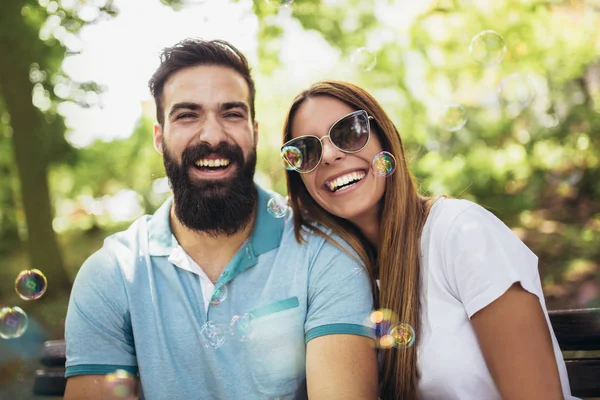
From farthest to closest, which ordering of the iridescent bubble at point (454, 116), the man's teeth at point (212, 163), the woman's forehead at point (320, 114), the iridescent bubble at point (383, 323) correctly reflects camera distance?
the iridescent bubble at point (454, 116) < the man's teeth at point (212, 163) < the woman's forehead at point (320, 114) < the iridescent bubble at point (383, 323)

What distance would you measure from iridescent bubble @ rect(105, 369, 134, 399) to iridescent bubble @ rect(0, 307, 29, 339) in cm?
89

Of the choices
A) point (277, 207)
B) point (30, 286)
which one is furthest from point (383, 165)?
point (30, 286)

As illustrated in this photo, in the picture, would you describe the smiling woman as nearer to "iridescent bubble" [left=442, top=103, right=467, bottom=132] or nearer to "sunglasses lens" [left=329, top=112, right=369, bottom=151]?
"sunglasses lens" [left=329, top=112, right=369, bottom=151]

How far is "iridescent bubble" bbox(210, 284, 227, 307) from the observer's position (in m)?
2.49

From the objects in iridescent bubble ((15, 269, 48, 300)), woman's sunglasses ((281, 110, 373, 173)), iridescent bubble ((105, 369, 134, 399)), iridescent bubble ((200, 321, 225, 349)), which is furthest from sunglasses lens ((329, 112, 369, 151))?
iridescent bubble ((15, 269, 48, 300))

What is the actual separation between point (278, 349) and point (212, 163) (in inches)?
34.4

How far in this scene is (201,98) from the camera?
2.68m

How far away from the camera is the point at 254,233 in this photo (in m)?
2.70

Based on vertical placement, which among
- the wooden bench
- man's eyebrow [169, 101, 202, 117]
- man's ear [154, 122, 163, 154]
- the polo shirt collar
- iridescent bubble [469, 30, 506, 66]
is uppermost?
iridescent bubble [469, 30, 506, 66]

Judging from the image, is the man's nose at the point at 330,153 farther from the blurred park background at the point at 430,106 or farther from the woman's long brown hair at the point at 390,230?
the blurred park background at the point at 430,106

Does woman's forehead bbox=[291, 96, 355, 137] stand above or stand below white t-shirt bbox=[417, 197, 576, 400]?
above

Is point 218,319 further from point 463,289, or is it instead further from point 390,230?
point 463,289

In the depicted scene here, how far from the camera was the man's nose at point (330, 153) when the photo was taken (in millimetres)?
2518

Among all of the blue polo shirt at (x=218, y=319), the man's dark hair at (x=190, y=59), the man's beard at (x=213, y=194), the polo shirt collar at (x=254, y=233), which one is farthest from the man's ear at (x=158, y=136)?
the blue polo shirt at (x=218, y=319)
